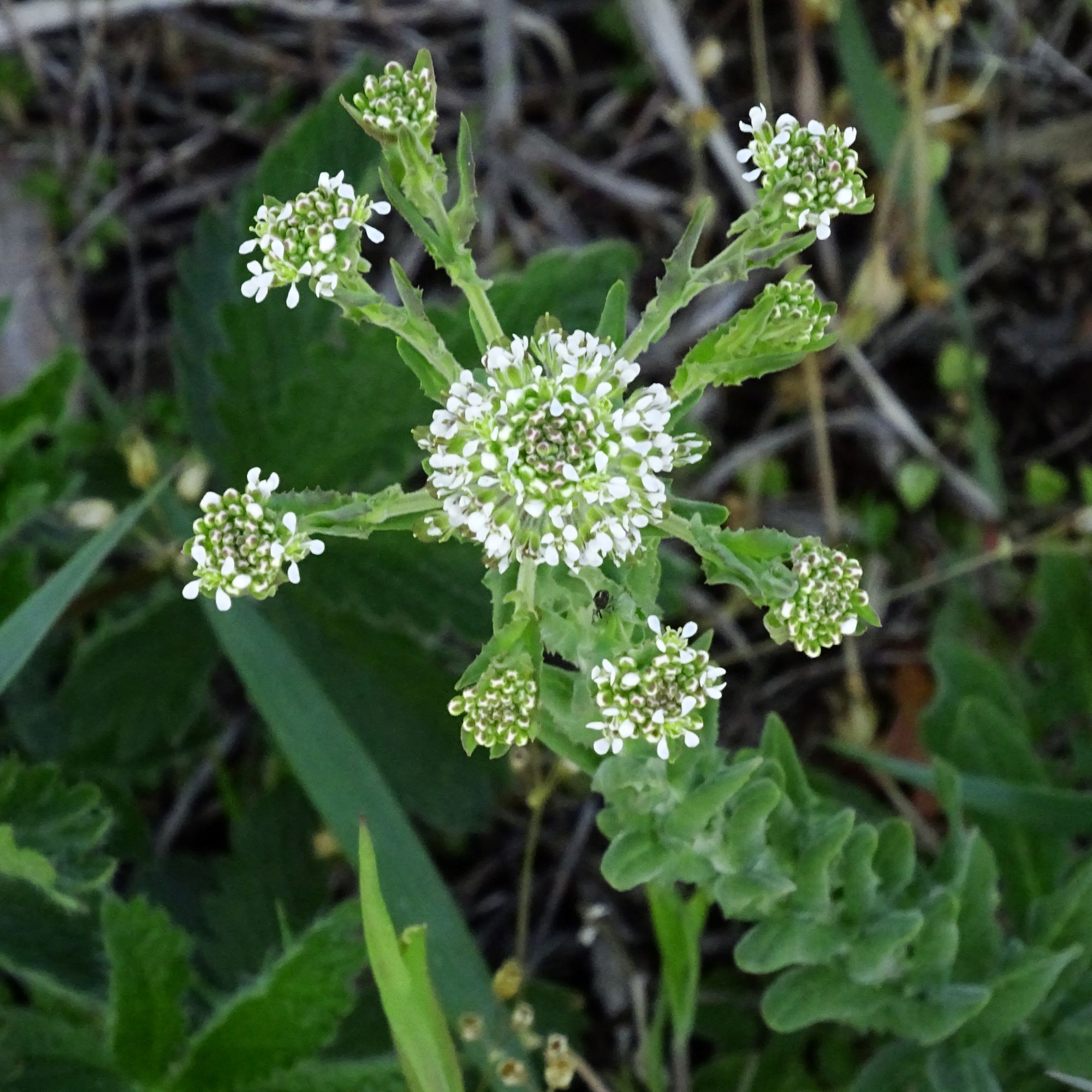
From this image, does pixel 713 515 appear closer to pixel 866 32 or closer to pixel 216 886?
pixel 216 886

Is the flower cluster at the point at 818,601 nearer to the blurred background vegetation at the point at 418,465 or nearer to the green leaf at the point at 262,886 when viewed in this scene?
the blurred background vegetation at the point at 418,465

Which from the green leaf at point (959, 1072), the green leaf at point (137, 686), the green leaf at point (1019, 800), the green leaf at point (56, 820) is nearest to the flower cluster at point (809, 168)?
the green leaf at point (1019, 800)

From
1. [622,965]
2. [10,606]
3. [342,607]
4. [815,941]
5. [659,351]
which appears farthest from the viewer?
[659,351]

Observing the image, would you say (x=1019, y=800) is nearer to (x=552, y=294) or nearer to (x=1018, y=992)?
(x=1018, y=992)

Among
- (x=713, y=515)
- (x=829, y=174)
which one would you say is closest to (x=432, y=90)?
(x=829, y=174)

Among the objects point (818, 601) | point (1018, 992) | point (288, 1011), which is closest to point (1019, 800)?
point (1018, 992)

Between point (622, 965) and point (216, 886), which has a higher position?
point (216, 886)

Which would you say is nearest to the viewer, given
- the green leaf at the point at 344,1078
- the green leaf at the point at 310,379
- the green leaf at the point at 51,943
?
the green leaf at the point at 344,1078
